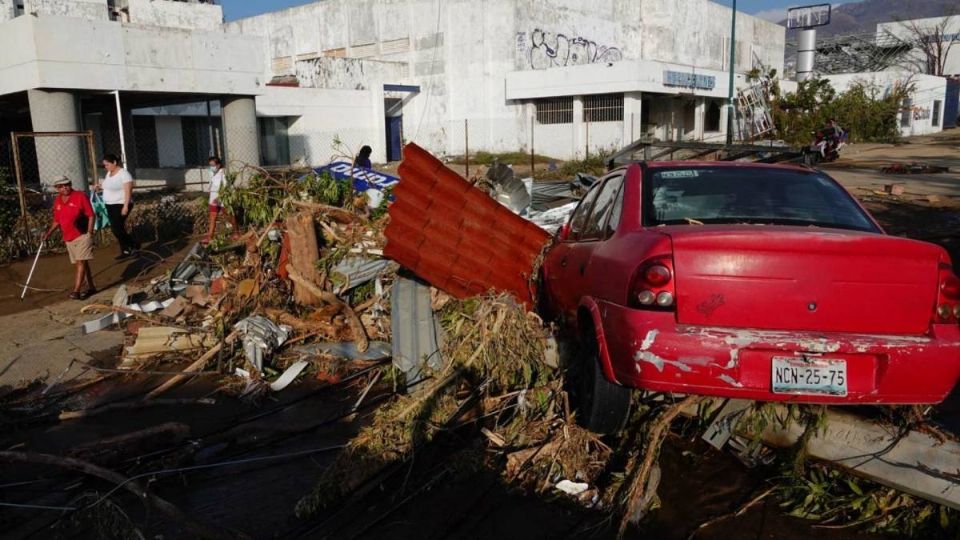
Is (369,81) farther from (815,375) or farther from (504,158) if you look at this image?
(815,375)

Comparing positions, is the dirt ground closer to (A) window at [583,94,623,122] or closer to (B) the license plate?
(B) the license plate

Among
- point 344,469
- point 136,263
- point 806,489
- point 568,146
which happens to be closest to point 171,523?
point 344,469

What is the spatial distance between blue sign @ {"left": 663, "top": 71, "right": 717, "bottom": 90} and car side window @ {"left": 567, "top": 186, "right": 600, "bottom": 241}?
80.5 ft

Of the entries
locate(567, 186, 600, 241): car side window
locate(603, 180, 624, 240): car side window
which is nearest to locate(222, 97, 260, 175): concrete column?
locate(567, 186, 600, 241): car side window

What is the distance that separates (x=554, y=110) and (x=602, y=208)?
85.5 feet

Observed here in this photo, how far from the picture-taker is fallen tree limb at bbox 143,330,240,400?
5.82 metres

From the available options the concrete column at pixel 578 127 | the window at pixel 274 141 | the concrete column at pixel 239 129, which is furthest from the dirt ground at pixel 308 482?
the concrete column at pixel 578 127

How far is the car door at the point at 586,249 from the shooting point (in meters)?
4.22

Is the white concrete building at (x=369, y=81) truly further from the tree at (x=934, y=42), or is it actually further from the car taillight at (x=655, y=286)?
the tree at (x=934, y=42)

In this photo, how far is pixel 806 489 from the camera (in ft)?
11.8

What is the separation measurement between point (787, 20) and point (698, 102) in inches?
959

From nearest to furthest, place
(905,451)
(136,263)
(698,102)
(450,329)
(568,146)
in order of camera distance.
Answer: (905,451)
(450,329)
(136,263)
(568,146)
(698,102)

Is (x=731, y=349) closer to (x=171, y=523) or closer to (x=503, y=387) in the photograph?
(x=503, y=387)

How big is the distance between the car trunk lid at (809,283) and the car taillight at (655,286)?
0.14ft
